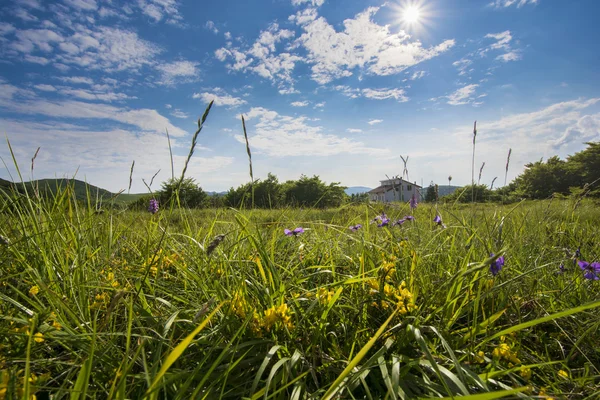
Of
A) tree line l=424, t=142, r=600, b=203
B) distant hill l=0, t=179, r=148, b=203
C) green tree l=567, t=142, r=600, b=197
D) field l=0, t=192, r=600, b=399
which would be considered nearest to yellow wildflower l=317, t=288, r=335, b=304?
field l=0, t=192, r=600, b=399

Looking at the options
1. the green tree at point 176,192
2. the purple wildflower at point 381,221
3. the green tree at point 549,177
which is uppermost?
the green tree at point 549,177

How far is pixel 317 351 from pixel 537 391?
675mm

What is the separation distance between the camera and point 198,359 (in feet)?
3.19

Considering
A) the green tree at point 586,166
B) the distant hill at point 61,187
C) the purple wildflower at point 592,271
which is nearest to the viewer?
the purple wildflower at point 592,271

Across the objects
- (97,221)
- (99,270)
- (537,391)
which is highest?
(97,221)

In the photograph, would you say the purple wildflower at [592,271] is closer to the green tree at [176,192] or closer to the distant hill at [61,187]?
the green tree at [176,192]

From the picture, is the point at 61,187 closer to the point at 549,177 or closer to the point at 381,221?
the point at 381,221

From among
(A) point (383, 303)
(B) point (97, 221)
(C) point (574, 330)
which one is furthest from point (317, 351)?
(B) point (97, 221)

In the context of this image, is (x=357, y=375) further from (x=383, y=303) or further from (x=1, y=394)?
(x=1, y=394)

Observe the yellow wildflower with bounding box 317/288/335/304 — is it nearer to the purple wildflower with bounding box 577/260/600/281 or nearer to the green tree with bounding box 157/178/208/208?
the green tree with bounding box 157/178/208/208

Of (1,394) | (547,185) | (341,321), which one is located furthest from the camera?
(547,185)

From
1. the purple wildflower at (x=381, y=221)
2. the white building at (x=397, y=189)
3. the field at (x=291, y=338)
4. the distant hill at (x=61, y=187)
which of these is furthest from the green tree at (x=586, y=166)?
the distant hill at (x=61, y=187)

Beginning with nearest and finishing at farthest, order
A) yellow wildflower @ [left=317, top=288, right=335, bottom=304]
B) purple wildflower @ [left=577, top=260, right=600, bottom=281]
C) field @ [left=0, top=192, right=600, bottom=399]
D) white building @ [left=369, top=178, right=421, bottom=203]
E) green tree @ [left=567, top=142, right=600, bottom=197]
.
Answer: field @ [left=0, top=192, right=600, bottom=399]
yellow wildflower @ [left=317, top=288, right=335, bottom=304]
purple wildflower @ [left=577, top=260, right=600, bottom=281]
white building @ [left=369, top=178, right=421, bottom=203]
green tree @ [left=567, top=142, right=600, bottom=197]

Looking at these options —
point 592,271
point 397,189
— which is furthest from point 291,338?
point 397,189
